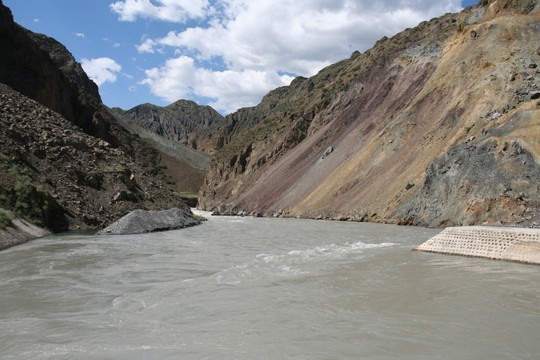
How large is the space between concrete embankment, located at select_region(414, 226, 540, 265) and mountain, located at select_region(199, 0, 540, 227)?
671 cm

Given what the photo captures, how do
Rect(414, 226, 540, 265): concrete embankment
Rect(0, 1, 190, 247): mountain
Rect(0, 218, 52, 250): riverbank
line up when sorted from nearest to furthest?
1. Rect(414, 226, 540, 265): concrete embankment
2. Rect(0, 218, 52, 250): riverbank
3. Rect(0, 1, 190, 247): mountain

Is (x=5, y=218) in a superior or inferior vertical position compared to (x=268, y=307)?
superior

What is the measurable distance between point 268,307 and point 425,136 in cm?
2709

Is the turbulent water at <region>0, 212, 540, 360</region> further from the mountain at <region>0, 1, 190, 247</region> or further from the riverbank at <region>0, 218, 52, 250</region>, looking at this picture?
the mountain at <region>0, 1, 190, 247</region>

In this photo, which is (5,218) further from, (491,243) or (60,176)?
(491,243)

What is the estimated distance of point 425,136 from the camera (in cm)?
2967

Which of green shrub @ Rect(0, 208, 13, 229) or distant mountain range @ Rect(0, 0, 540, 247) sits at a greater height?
distant mountain range @ Rect(0, 0, 540, 247)

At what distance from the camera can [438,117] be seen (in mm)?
30250

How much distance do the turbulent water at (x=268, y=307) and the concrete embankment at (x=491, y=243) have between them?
49 cm

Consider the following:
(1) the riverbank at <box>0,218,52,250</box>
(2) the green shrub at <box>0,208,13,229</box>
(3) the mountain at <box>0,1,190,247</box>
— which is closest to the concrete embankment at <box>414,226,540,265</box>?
(1) the riverbank at <box>0,218,52,250</box>

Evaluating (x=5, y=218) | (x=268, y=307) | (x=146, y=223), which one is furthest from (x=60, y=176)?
(x=268, y=307)

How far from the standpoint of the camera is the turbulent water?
4.28 metres

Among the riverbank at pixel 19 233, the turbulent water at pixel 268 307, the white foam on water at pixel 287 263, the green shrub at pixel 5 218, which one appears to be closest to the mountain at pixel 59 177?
the green shrub at pixel 5 218

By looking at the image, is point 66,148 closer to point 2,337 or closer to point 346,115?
point 2,337
